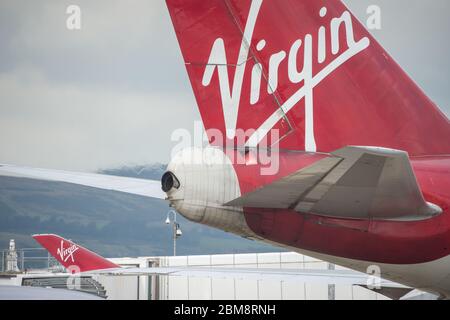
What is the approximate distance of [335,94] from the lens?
1203 cm

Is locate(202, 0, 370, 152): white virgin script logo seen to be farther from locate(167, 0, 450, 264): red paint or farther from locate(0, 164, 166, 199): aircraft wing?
locate(0, 164, 166, 199): aircraft wing

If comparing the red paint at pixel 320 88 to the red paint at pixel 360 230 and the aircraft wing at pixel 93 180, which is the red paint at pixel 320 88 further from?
the aircraft wing at pixel 93 180

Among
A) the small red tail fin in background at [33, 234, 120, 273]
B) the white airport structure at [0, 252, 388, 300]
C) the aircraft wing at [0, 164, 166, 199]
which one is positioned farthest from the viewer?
the white airport structure at [0, 252, 388, 300]

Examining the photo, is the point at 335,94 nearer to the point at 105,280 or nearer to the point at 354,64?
the point at 354,64

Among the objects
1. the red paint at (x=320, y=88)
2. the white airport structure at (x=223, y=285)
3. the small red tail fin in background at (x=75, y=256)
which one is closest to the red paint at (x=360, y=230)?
the red paint at (x=320, y=88)

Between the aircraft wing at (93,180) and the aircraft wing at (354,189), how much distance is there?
184 centimetres

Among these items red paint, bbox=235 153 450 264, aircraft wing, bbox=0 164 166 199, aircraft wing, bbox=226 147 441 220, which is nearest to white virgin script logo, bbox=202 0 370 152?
red paint, bbox=235 153 450 264

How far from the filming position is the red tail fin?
12.0 meters

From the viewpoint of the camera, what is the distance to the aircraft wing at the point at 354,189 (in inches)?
325

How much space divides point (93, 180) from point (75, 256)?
12099 mm

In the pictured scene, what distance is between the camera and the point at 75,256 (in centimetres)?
2217

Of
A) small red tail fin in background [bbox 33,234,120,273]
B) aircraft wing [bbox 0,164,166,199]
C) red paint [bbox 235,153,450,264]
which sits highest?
small red tail fin in background [bbox 33,234,120,273]

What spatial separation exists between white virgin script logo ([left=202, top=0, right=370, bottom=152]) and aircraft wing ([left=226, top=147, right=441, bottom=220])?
7.57 ft
